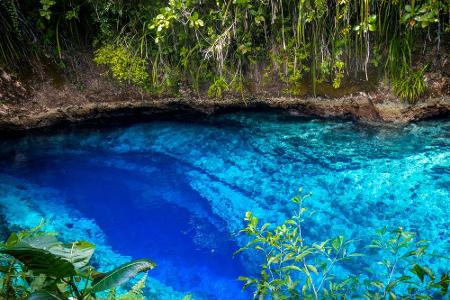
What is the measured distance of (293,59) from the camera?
3.91m

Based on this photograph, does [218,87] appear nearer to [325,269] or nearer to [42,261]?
[325,269]

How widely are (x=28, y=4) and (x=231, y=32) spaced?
2.12 meters

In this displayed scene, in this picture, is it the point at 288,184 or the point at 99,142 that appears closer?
the point at 288,184

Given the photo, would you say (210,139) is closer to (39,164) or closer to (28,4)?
(39,164)

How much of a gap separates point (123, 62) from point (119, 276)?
346cm

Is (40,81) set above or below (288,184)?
above

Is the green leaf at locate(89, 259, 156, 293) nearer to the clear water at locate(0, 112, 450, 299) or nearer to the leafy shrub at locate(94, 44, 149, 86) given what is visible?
the clear water at locate(0, 112, 450, 299)

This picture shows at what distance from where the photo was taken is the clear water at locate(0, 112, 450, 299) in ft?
9.66

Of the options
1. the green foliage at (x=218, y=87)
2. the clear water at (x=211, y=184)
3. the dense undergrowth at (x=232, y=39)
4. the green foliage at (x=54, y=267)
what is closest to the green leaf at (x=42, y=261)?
the green foliage at (x=54, y=267)

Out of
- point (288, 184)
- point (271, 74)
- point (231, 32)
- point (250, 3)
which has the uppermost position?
point (250, 3)

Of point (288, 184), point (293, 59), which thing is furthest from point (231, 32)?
point (288, 184)

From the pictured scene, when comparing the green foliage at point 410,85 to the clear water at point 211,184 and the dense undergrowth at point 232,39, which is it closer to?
the dense undergrowth at point 232,39

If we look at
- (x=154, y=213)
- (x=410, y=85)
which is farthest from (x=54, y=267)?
(x=410, y=85)

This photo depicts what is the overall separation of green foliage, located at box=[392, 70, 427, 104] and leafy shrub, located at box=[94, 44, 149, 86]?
2.52 meters
